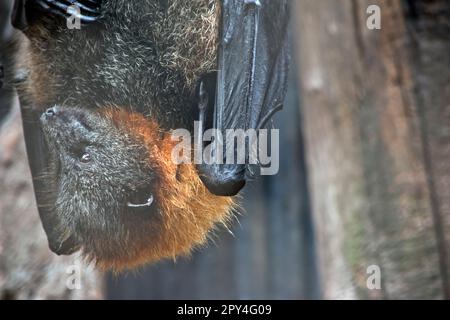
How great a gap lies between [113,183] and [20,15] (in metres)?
0.46

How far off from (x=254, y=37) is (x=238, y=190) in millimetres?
314

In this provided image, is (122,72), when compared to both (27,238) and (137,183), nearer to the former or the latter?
(137,183)

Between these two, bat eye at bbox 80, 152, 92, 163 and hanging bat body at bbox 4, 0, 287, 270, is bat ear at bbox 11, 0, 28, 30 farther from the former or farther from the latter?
bat eye at bbox 80, 152, 92, 163

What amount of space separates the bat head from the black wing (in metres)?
0.15

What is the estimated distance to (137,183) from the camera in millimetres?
1323

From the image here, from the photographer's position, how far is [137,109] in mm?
1362

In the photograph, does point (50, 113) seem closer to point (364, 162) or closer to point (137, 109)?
point (137, 109)

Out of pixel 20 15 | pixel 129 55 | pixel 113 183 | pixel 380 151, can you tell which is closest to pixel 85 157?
pixel 113 183

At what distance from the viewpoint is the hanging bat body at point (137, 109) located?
1.28 m

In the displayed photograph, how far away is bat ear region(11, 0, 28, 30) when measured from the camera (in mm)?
1424

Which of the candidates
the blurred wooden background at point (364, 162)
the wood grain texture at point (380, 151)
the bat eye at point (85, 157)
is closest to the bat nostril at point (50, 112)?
the bat eye at point (85, 157)

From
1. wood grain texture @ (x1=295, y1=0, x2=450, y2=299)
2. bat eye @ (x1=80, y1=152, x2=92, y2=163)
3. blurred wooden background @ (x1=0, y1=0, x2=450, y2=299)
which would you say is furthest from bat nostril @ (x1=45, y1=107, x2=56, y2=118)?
wood grain texture @ (x1=295, y1=0, x2=450, y2=299)

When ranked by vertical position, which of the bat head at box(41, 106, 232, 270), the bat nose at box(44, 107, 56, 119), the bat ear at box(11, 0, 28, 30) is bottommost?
the bat head at box(41, 106, 232, 270)
